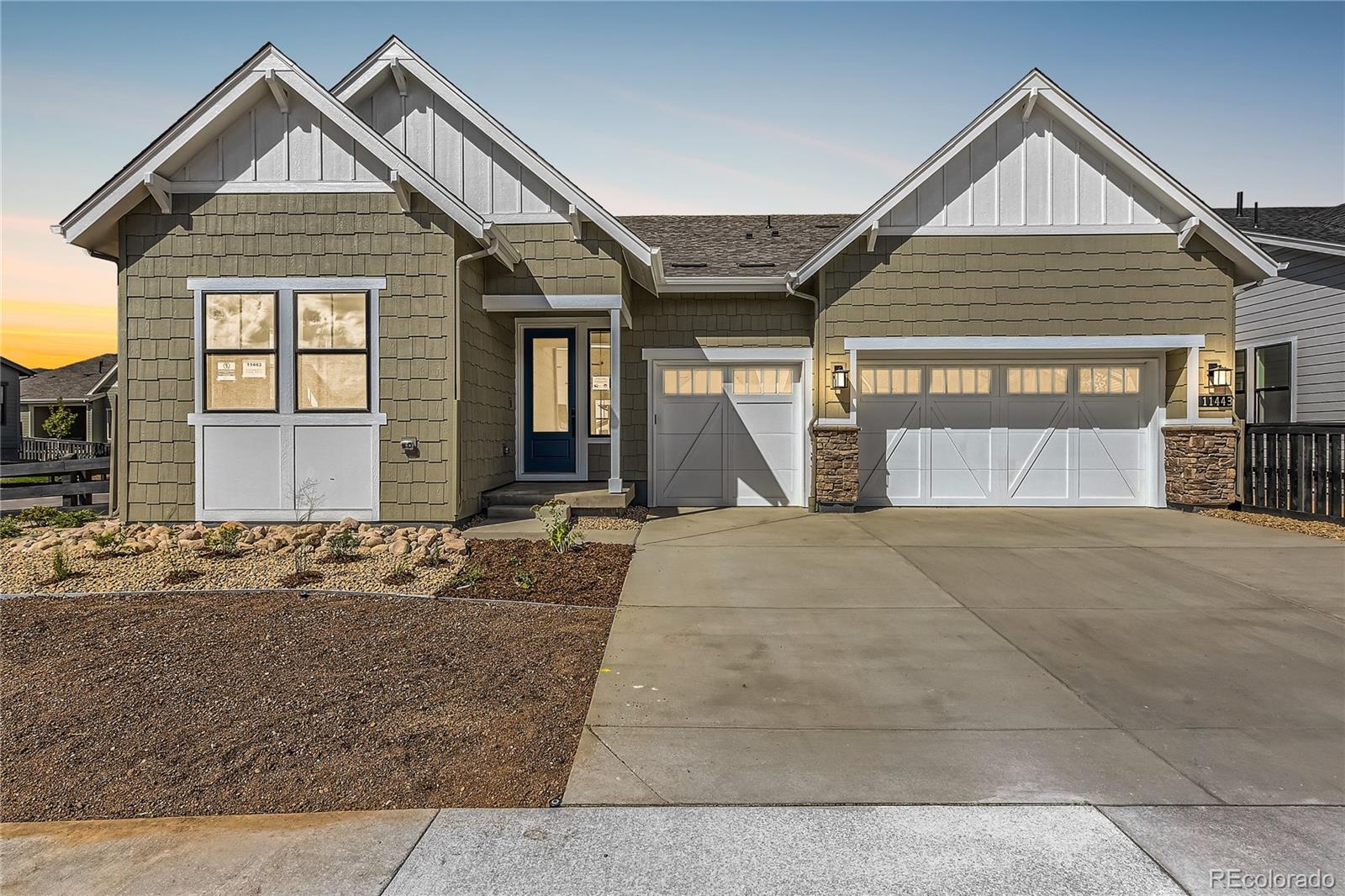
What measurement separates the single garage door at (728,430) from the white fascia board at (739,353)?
17 cm

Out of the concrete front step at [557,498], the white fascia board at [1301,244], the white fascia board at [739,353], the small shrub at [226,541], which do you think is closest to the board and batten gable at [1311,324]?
the white fascia board at [1301,244]

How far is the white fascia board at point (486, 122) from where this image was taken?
367 inches

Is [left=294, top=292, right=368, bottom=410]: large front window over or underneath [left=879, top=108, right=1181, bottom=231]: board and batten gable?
underneath

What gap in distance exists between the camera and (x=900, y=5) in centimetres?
945

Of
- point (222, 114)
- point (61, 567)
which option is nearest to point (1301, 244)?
point (222, 114)

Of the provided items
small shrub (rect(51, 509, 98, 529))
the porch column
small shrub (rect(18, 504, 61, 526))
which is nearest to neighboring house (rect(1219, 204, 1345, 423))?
the porch column

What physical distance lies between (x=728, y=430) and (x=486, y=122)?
579 centimetres

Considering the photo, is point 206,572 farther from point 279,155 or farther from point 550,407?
point 550,407

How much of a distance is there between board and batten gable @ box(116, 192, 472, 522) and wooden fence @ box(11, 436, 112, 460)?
37.7 feet

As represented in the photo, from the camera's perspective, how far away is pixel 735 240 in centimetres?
1285

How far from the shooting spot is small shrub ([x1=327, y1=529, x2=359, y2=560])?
633 cm

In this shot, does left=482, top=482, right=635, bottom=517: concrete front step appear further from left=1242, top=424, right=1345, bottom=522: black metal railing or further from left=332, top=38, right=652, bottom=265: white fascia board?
left=1242, top=424, right=1345, bottom=522: black metal railing

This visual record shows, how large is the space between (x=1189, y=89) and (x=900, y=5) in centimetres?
537

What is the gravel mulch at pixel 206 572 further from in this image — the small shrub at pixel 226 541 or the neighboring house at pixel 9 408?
the neighboring house at pixel 9 408
